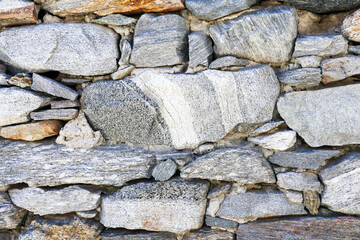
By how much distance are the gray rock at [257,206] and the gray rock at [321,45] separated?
2.94 feet

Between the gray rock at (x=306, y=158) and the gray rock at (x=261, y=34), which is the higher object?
the gray rock at (x=261, y=34)

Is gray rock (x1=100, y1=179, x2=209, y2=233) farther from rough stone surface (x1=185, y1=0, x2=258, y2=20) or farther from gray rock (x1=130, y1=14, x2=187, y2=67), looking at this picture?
rough stone surface (x1=185, y1=0, x2=258, y2=20)

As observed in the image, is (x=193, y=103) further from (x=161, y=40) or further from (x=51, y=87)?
(x=51, y=87)

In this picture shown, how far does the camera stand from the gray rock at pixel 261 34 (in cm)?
166

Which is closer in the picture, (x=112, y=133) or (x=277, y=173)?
(x=277, y=173)

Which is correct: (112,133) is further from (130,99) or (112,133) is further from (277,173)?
(277,173)

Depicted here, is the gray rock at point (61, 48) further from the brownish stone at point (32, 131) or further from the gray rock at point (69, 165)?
the gray rock at point (69, 165)

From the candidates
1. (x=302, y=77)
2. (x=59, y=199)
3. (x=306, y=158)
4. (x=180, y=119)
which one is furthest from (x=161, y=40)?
(x=59, y=199)

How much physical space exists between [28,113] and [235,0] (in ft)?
5.06

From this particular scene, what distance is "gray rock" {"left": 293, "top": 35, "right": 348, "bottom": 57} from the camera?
1.62 meters

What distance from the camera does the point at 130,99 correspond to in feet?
5.84

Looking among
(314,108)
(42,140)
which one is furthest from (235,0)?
(42,140)

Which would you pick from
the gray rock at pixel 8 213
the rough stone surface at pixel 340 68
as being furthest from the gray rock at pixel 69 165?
the rough stone surface at pixel 340 68

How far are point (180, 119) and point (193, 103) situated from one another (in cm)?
13
